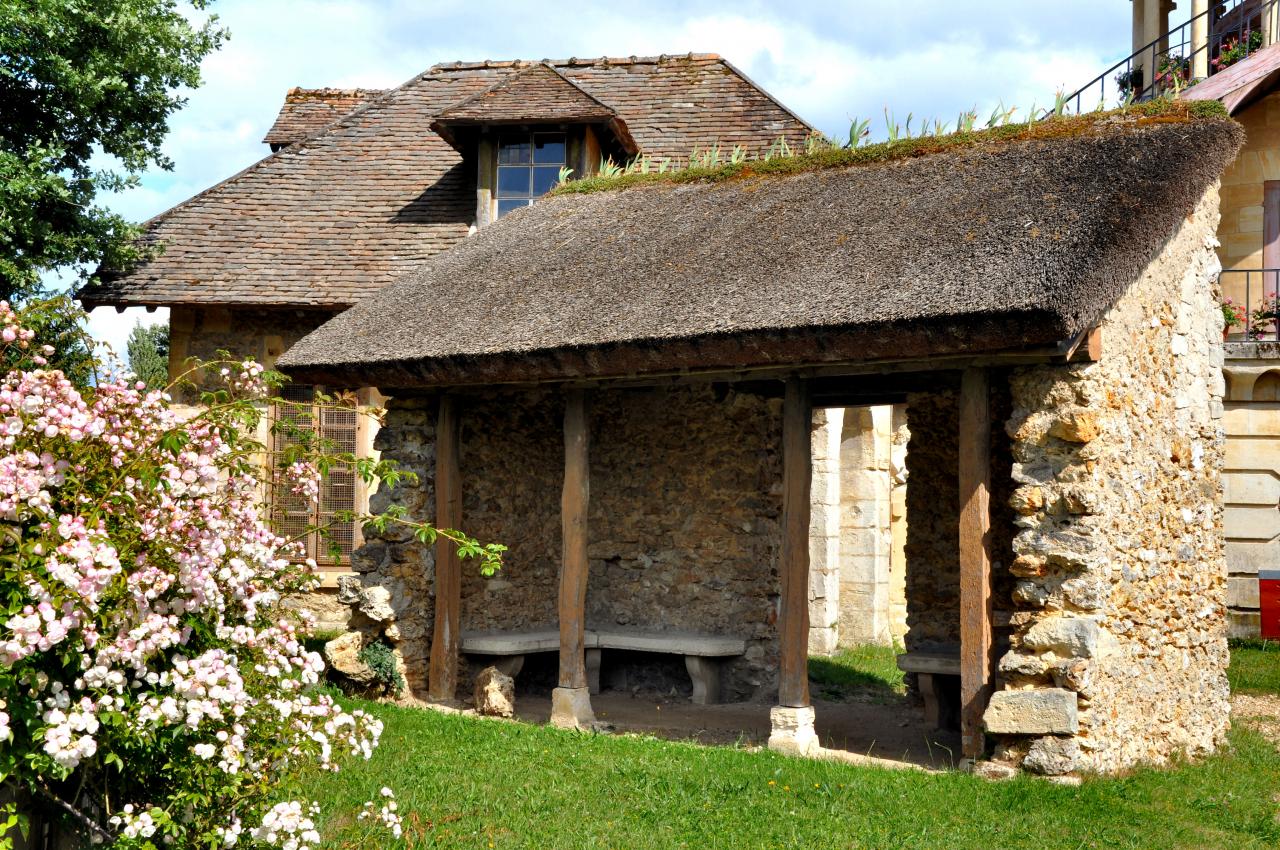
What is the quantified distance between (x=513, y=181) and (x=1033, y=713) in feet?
27.1

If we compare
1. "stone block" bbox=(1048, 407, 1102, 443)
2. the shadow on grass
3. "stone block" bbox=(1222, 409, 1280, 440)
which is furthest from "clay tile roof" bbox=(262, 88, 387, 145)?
"stone block" bbox=(1048, 407, 1102, 443)

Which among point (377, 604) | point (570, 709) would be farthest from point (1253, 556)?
point (377, 604)

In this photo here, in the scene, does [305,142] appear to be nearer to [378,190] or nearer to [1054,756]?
[378,190]

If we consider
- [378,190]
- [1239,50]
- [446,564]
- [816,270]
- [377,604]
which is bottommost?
[377,604]

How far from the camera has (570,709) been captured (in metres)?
8.17

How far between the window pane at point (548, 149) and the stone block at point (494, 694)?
5.93 metres

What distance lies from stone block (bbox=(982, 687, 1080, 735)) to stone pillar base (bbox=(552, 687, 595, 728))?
9.33 ft

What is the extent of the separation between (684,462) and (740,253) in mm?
2332

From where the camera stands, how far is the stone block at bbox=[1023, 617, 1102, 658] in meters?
6.18

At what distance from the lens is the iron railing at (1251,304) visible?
12195 millimetres

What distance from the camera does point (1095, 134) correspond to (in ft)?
24.7

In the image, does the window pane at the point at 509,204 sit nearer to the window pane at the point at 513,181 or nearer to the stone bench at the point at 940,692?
the window pane at the point at 513,181

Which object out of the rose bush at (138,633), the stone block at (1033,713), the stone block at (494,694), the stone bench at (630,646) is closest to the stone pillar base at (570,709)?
the stone block at (494,694)

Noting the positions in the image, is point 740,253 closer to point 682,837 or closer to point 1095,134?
point 1095,134
